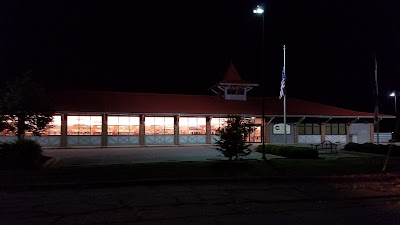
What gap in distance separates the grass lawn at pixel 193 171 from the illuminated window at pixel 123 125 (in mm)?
17518

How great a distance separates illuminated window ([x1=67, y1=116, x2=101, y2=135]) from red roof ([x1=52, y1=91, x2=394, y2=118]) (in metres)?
0.94

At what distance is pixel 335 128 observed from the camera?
39.4m

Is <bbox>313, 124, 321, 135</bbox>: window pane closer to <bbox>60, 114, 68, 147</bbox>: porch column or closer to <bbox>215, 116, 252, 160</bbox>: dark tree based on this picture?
<bbox>60, 114, 68, 147</bbox>: porch column

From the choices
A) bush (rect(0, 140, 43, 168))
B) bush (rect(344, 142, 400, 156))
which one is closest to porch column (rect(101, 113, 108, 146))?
bush (rect(0, 140, 43, 168))

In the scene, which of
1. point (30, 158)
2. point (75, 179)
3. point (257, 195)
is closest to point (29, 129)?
point (30, 158)

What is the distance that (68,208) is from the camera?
932cm

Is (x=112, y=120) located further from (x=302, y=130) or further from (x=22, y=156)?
(x=302, y=130)

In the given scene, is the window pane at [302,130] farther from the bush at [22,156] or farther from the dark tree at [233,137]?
the bush at [22,156]

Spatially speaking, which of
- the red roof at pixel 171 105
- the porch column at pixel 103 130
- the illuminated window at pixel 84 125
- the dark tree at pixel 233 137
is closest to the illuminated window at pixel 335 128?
the red roof at pixel 171 105

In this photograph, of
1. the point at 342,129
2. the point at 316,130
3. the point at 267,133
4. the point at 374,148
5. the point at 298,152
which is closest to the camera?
the point at 298,152

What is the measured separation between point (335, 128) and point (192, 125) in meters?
14.2

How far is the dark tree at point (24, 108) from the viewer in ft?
62.1

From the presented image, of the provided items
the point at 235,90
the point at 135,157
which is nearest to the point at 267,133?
the point at 235,90

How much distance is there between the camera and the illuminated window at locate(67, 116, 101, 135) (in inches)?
1265
